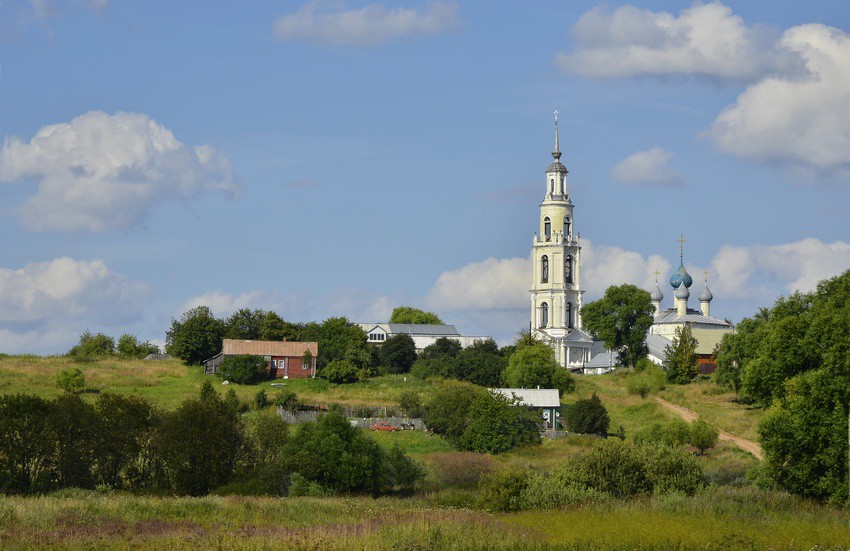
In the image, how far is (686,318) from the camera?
471 ft

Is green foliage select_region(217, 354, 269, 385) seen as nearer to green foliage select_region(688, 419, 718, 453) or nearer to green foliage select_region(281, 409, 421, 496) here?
green foliage select_region(688, 419, 718, 453)

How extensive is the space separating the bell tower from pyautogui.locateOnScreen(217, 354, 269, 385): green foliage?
5242 centimetres

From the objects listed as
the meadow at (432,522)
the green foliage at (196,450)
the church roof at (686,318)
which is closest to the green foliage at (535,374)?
the meadow at (432,522)

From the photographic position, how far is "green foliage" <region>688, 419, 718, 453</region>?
6103 cm

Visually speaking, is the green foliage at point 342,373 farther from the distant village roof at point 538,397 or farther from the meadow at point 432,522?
the meadow at point 432,522

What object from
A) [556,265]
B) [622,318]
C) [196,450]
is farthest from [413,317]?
[196,450]

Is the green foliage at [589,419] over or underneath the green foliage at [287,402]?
underneath

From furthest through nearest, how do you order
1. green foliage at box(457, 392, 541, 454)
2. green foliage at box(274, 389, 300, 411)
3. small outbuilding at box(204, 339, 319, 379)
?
small outbuilding at box(204, 339, 319, 379)
green foliage at box(274, 389, 300, 411)
green foliage at box(457, 392, 541, 454)

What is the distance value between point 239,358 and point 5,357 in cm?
1808

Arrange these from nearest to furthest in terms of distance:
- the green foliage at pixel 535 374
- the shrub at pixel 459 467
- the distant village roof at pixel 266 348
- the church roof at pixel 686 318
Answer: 1. the shrub at pixel 459 467
2. the green foliage at pixel 535 374
3. the distant village roof at pixel 266 348
4. the church roof at pixel 686 318

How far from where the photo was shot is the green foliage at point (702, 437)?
61.0m

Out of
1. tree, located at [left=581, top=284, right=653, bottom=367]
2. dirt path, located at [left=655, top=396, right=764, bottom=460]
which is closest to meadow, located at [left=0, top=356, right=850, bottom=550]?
dirt path, located at [left=655, top=396, right=764, bottom=460]

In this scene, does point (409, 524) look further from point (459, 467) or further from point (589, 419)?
point (589, 419)

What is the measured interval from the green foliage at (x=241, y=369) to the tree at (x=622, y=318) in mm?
36013
